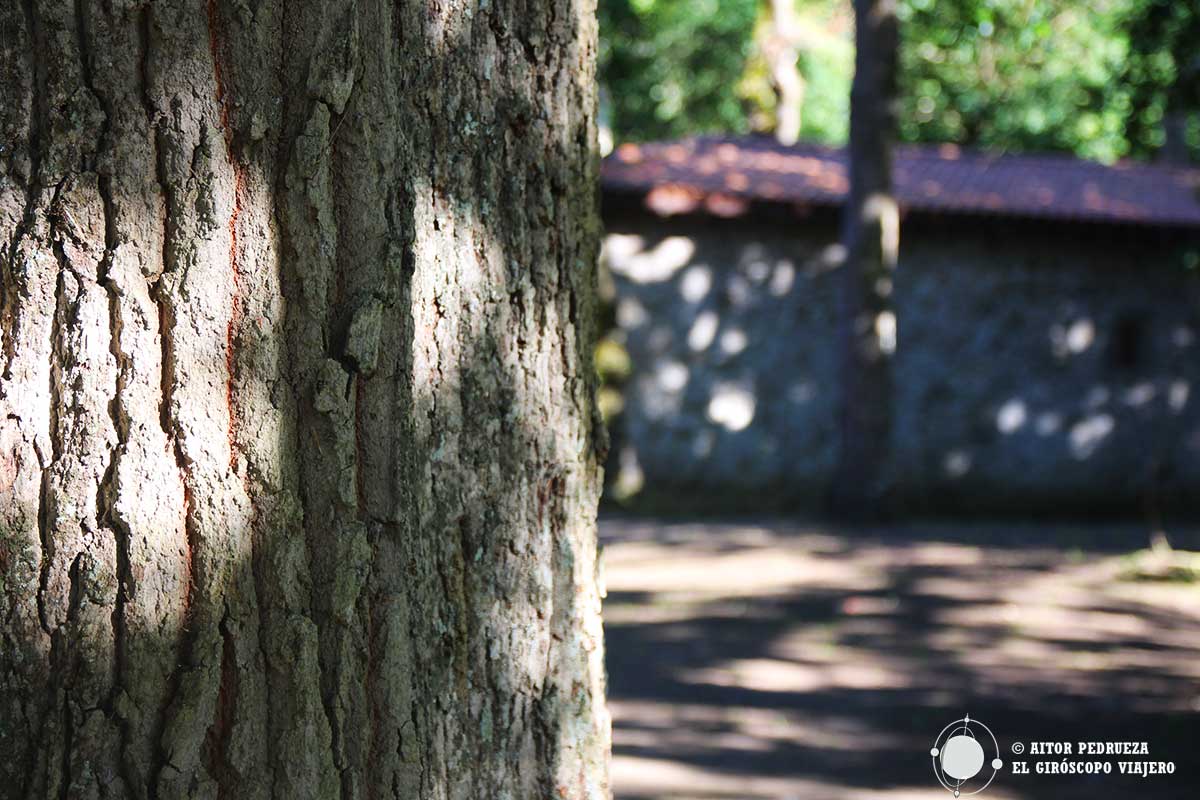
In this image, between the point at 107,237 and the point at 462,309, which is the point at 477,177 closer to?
the point at 462,309

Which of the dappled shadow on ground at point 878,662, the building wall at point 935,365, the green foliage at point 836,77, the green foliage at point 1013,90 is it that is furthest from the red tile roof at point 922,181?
the green foliage at point 1013,90

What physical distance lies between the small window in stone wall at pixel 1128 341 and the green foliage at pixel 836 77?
5.77 m

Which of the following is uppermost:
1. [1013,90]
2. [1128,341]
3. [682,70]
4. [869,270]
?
[682,70]

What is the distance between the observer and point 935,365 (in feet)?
42.1

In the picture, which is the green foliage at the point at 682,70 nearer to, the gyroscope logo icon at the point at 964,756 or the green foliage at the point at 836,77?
the green foliage at the point at 836,77

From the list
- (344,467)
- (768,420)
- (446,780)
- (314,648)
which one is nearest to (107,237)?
(344,467)

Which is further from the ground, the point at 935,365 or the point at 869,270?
the point at 869,270

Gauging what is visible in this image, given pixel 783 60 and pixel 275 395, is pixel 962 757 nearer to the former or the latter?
pixel 275 395

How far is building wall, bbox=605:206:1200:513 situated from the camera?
486 inches

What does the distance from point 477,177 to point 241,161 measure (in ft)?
1.03

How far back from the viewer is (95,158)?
1459 millimetres

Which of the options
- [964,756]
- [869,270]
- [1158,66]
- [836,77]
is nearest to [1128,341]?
[869,270]

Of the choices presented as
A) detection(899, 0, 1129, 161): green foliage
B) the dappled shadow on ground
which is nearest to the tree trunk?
the dappled shadow on ground

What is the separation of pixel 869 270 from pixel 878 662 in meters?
5.03
